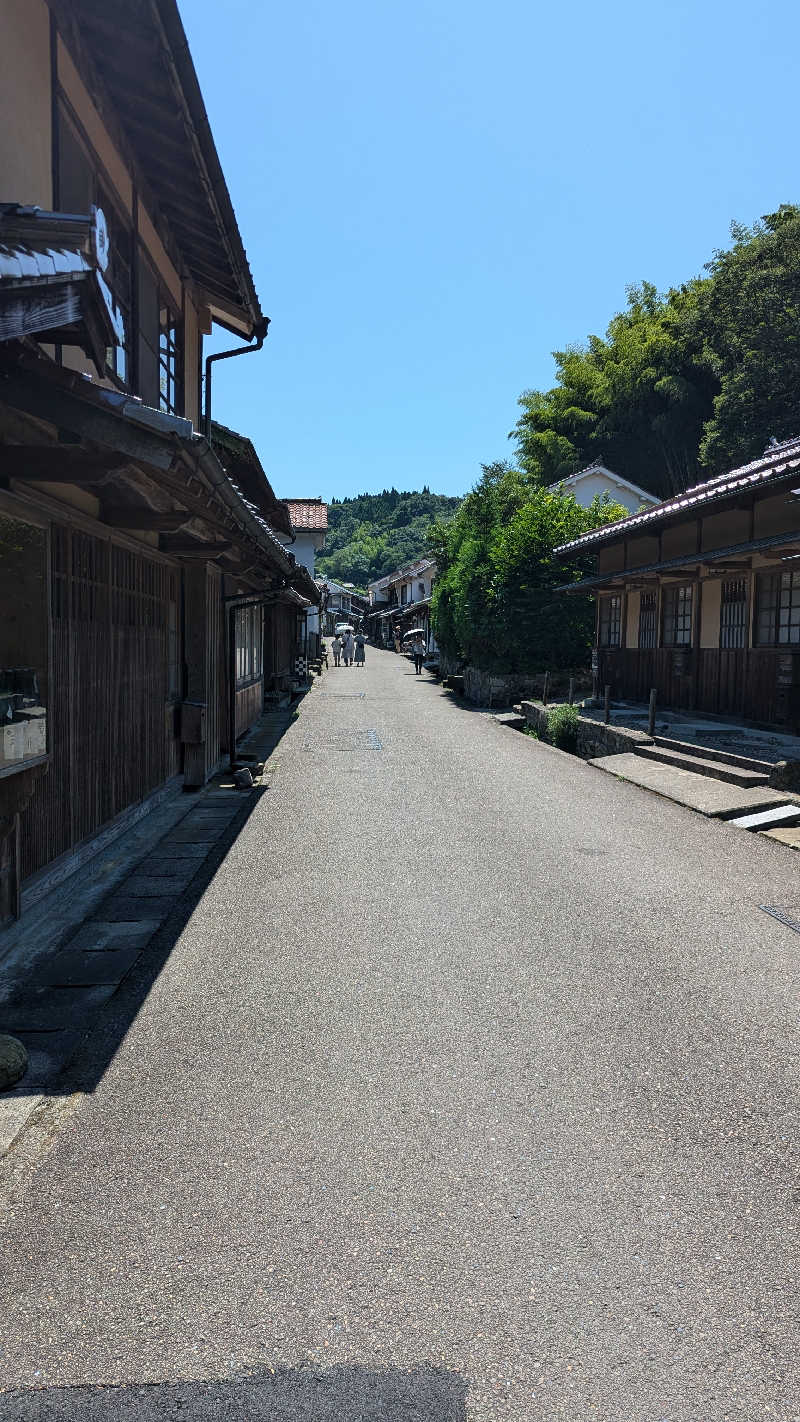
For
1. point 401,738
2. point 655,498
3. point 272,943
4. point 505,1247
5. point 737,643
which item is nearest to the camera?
point 505,1247

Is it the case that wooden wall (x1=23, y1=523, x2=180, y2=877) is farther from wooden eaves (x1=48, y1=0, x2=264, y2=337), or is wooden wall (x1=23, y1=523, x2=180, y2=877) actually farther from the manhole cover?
the manhole cover

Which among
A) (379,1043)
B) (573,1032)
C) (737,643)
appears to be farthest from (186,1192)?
(737,643)

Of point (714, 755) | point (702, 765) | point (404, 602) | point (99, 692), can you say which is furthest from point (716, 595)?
point (404, 602)

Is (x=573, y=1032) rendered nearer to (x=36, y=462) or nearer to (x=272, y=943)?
(x=272, y=943)

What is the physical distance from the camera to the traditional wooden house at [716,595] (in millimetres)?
13469

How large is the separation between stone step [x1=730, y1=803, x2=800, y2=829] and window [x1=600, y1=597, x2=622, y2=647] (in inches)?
465

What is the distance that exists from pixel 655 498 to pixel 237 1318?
44430 millimetres

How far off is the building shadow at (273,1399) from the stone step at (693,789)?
867 cm

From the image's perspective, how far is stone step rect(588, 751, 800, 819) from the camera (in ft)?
33.5

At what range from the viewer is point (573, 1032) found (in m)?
4.41

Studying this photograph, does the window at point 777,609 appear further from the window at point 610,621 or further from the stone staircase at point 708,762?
the window at point 610,621

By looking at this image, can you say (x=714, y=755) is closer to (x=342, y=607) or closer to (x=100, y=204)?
(x=100, y=204)

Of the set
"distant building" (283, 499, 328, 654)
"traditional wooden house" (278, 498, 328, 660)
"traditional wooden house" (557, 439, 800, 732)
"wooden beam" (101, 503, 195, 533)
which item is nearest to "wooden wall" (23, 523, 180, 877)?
"wooden beam" (101, 503, 195, 533)

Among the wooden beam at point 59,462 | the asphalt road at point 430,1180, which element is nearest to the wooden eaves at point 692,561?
the asphalt road at point 430,1180
